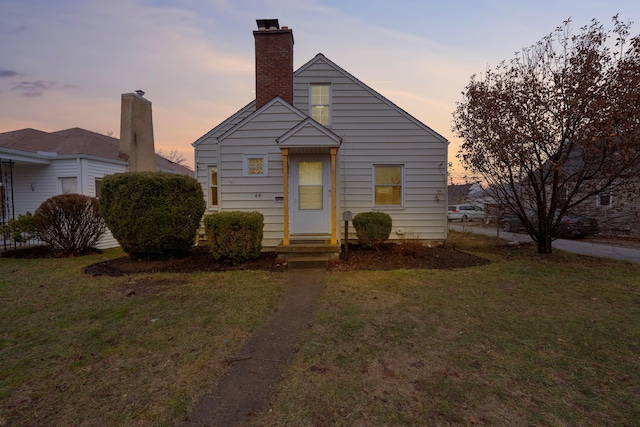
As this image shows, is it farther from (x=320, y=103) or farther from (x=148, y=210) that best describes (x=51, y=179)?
(x=320, y=103)

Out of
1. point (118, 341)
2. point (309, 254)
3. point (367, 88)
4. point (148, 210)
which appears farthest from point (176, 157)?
point (118, 341)

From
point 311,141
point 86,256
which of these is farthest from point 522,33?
point 86,256

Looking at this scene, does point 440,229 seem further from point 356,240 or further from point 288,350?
point 288,350

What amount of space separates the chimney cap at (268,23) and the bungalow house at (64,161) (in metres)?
6.61

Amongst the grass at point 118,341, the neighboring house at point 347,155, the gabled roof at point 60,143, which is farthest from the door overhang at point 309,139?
the gabled roof at point 60,143

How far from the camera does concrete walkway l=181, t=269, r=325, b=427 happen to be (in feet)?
7.27

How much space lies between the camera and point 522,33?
336 inches

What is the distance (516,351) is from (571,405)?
875mm

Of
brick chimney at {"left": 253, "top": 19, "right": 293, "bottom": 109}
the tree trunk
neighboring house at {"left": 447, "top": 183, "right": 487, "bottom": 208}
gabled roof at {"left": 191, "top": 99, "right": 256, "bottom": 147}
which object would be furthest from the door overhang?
the tree trunk

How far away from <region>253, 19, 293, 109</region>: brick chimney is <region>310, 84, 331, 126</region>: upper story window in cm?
92

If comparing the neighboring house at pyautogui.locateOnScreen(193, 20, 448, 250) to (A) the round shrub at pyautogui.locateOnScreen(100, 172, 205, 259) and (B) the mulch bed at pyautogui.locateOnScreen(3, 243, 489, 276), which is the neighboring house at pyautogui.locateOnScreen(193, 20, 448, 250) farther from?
(A) the round shrub at pyautogui.locateOnScreen(100, 172, 205, 259)

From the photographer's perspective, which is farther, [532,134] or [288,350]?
[532,134]

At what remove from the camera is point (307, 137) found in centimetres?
760

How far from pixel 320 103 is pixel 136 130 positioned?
26.7ft
